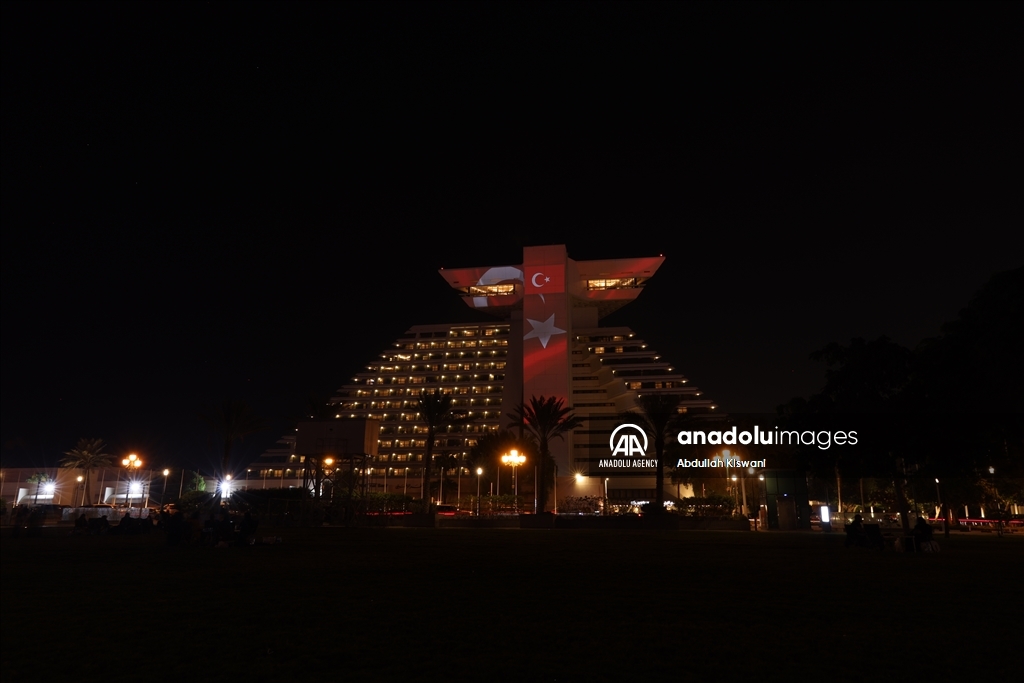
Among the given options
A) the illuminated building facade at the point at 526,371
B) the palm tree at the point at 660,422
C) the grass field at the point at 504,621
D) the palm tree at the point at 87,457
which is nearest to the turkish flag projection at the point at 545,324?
the illuminated building facade at the point at 526,371

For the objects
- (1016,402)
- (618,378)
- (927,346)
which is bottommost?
(1016,402)

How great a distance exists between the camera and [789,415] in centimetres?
2464

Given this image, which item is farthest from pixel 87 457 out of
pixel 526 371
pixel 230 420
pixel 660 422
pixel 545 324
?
pixel 660 422

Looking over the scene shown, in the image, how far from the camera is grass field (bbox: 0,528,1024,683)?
5.66 meters

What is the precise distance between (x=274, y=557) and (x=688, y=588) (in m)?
9.04

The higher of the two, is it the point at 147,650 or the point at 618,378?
the point at 618,378

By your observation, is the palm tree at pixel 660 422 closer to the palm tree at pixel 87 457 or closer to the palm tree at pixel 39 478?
the palm tree at pixel 39 478

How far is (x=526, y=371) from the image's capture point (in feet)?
262

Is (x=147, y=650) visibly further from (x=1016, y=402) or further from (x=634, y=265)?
(x=634, y=265)

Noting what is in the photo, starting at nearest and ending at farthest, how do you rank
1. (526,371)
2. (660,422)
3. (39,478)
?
(660,422)
(39,478)
(526,371)

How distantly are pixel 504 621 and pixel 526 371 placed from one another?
72.5m

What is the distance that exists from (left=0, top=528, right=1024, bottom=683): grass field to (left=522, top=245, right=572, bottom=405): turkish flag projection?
6486 cm

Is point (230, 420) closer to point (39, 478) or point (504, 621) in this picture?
point (39, 478)

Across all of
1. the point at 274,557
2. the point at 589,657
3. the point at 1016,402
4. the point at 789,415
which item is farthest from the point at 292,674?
the point at 789,415
